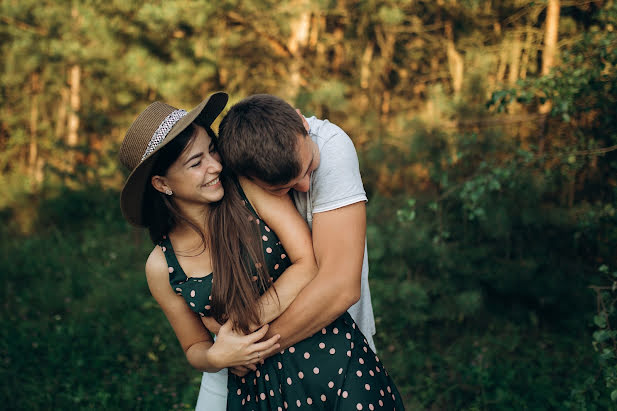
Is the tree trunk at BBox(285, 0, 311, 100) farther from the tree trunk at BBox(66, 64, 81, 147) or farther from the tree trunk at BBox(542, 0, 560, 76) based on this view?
the tree trunk at BBox(66, 64, 81, 147)

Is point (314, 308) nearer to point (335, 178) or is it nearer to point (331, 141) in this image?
point (335, 178)

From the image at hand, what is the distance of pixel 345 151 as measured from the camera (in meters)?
1.64

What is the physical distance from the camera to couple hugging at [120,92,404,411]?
1.58 m

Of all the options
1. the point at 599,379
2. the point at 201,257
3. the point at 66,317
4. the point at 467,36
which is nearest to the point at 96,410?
the point at 66,317

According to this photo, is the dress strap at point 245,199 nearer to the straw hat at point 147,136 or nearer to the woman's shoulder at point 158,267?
the straw hat at point 147,136

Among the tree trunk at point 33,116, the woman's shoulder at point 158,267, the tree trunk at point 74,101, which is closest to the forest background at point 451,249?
the woman's shoulder at point 158,267

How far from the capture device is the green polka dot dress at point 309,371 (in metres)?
1.63

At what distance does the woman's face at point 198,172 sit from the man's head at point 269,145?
0.11 metres

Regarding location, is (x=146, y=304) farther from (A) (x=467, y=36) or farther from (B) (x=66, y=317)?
(A) (x=467, y=36)

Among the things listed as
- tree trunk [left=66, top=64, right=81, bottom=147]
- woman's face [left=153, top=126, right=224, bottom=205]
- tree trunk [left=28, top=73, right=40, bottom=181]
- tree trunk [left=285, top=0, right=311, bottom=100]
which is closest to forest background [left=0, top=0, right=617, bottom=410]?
tree trunk [left=285, top=0, right=311, bottom=100]

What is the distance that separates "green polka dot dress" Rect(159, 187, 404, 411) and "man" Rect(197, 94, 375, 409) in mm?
85

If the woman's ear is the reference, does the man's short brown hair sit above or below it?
above

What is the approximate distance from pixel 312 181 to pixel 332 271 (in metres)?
0.30

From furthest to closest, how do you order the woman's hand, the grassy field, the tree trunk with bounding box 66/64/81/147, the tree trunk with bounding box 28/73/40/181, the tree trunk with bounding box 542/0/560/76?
the tree trunk with bounding box 28/73/40/181 → the tree trunk with bounding box 66/64/81/147 → the tree trunk with bounding box 542/0/560/76 → the grassy field → the woman's hand
